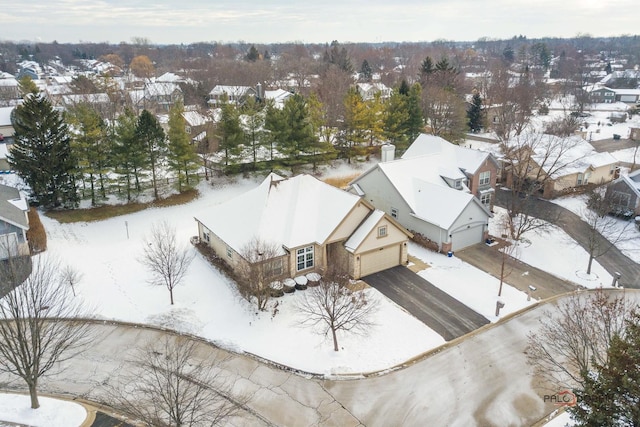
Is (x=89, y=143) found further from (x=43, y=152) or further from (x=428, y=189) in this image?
(x=428, y=189)

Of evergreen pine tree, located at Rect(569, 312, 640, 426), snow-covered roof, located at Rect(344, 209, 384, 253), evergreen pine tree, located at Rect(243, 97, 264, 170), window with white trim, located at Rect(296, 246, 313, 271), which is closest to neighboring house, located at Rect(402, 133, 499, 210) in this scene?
snow-covered roof, located at Rect(344, 209, 384, 253)

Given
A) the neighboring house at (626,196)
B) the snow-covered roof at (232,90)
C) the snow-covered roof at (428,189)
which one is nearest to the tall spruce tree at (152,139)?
the snow-covered roof at (428,189)

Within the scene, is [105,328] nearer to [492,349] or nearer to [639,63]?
[492,349]

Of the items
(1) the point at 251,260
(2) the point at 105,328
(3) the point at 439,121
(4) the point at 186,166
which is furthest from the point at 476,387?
(3) the point at 439,121

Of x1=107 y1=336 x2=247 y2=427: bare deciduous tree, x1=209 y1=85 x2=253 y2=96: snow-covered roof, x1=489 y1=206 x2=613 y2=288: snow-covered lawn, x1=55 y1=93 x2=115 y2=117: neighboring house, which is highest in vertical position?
x1=209 y1=85 x2=253 y2=96: snow-covered roof

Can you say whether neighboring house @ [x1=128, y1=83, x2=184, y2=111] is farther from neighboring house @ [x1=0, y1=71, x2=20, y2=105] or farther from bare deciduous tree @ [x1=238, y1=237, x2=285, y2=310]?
bare deciduous tree @ [x1=238, y1=237, x2=285, y2=310]

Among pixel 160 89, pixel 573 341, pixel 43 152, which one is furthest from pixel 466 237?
pixel 160 89

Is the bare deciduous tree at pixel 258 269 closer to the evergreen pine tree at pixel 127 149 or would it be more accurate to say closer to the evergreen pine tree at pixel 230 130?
the evergreen pine tree at pixel 127 149
